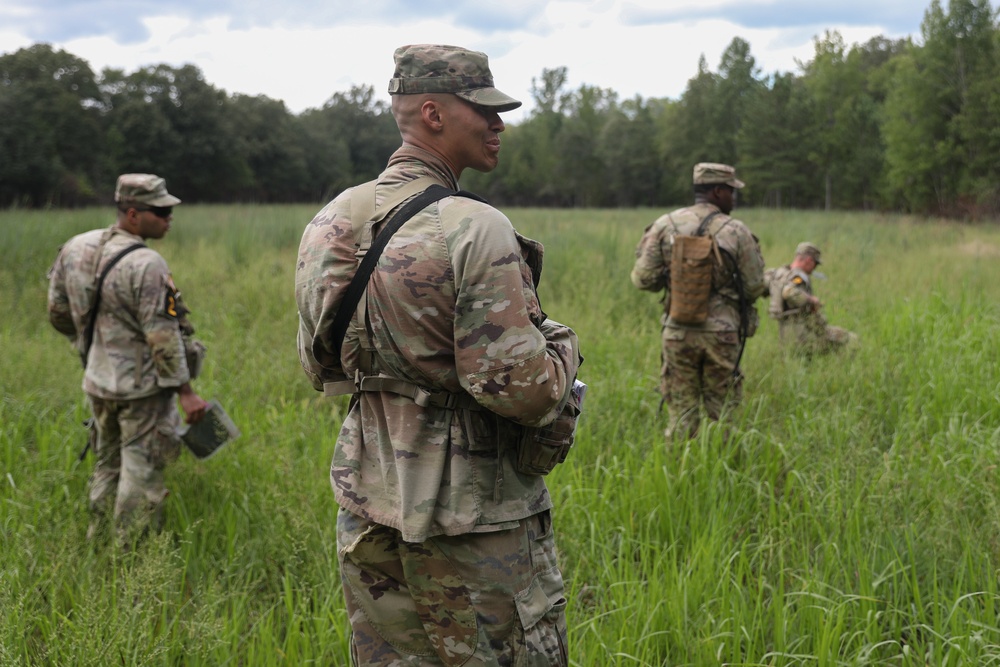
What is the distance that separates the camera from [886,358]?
5.33 m

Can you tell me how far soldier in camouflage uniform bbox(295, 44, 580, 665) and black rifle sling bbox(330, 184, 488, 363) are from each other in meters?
0.02

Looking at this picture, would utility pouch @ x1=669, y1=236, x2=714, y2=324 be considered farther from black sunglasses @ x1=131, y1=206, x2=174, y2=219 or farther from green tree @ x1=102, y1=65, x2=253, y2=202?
green tree @ x1=102, y1=65, x2=253, y2=202

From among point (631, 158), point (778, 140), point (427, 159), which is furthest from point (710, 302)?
point (631, 158)

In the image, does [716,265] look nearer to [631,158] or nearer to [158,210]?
[158,210]

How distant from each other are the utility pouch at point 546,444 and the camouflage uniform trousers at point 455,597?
0.50 feet

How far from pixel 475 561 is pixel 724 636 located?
127 centimetres

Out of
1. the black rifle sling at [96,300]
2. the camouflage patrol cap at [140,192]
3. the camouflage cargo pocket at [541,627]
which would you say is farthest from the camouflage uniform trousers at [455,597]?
the camouflage patrol cap at [140,192]

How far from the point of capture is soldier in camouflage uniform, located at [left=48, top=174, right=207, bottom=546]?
3428mm

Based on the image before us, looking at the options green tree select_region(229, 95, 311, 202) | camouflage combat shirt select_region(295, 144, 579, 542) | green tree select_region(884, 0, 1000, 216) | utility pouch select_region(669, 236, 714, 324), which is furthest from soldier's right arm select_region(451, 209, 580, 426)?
green tree select_region(229, 95, 311, 202)

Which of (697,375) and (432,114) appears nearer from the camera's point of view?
(432,114)

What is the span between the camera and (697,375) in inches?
183

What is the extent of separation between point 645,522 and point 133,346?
2.51 meters

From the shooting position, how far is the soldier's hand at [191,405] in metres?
3.58

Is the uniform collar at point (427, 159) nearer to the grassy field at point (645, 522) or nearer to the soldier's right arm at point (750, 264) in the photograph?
the grassy field at point (645, 522)
